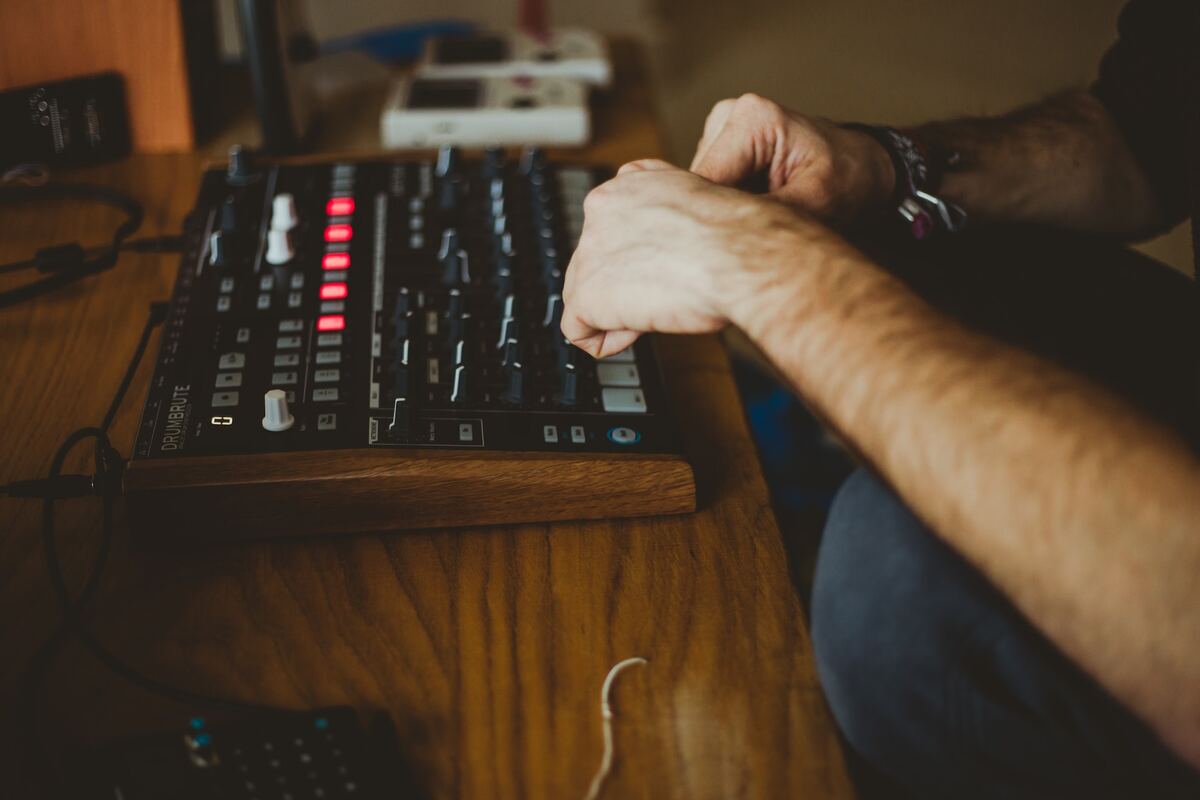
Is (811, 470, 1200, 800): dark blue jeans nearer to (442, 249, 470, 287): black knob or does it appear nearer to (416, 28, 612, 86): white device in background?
(442, 249, 470, 287): black knob

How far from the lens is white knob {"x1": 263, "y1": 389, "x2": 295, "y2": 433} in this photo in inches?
25.5

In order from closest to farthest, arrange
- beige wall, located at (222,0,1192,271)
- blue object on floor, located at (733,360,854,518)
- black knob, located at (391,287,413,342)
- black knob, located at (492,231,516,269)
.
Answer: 1. black knob, located at (391,287,413,342)
2. black knob, located at (492,231,516,269)
3. blue object on floor, located at (733,360,854,518)
4. beige wall, located at (222,0,1192,271)

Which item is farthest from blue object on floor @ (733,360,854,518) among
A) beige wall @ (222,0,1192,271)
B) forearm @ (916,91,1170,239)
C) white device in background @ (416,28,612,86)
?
beige wall @ (222,0,1192,271)

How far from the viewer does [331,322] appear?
2.47 feet

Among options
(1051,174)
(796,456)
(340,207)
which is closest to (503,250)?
(340,207)

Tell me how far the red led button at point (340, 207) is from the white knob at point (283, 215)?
1.4 inches

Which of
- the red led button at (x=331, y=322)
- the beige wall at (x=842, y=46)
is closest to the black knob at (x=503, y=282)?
the red led button at (x=331, y=322)

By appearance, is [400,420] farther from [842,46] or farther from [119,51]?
[842,46]

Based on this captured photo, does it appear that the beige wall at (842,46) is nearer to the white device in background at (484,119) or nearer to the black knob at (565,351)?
the white device in background at (484,119)

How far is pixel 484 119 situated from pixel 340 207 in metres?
0.33

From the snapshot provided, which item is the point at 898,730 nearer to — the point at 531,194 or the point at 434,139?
the point at 531,194

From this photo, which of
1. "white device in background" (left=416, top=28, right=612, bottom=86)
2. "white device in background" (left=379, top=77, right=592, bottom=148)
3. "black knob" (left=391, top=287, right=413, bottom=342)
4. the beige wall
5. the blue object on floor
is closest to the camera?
"black knob" (left=391, top=287, right=413, bottom=342)

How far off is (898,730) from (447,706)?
9.0 inches

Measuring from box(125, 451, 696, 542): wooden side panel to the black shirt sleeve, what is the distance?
1.97 feet
